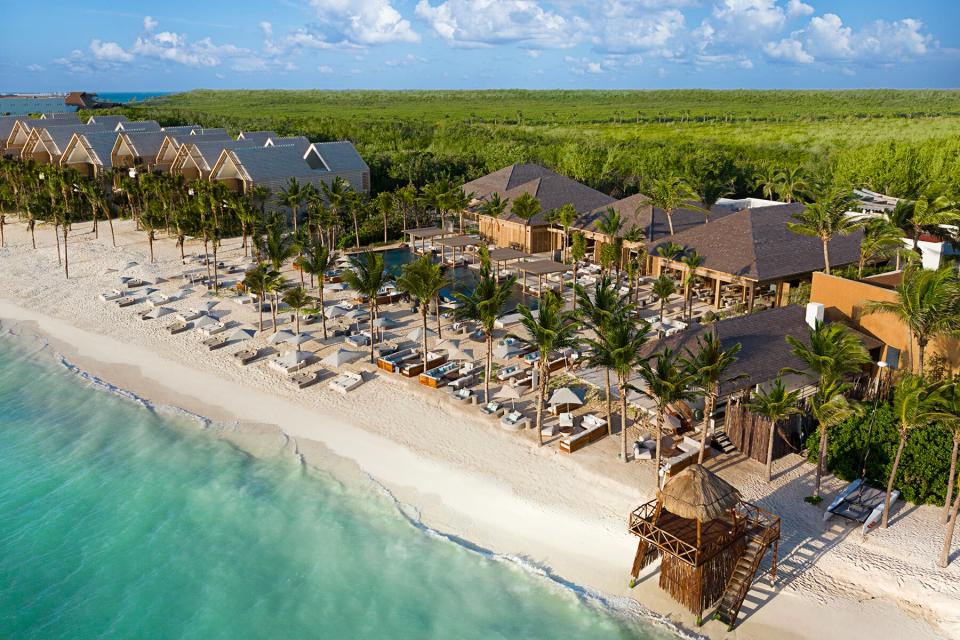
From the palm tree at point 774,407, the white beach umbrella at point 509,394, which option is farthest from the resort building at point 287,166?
the palm tree at point 774,407

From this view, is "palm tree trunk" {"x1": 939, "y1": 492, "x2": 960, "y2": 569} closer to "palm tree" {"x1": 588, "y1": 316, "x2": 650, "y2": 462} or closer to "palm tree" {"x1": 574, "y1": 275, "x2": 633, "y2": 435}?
"palm tree" {"x1": 588, "y1": 316, "x2": 650, "y2": 462}

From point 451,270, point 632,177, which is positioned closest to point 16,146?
point 451,270

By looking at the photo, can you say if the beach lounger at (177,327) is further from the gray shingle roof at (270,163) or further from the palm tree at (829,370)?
the palm tree at (829,370)

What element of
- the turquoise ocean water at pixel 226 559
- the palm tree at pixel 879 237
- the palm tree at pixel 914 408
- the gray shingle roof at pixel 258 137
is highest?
the gray shingle roof at pixel 258 137

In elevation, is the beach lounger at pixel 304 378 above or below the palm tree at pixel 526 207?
below

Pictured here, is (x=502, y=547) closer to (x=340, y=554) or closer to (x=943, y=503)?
(x=340, y=554)

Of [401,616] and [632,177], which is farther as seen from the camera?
[632,177]
